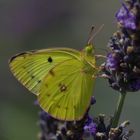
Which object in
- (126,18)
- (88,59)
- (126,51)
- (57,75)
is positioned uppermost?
(126,18)

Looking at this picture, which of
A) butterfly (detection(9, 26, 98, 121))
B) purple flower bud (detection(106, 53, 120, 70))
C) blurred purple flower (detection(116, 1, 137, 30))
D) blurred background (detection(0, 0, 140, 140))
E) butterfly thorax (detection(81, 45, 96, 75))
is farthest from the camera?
blurred background (detection(0, 0, 140, 140))

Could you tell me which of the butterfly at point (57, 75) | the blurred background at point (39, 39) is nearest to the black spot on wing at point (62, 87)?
the butterfly at point (57, 75)

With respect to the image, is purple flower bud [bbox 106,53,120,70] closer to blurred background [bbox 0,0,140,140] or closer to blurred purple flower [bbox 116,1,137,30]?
blurred purple flower [bbox 116,1,137,30]

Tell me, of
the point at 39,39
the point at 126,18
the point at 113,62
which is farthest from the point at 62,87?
the point at 39,39

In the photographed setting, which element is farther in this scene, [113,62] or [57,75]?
[57,75]

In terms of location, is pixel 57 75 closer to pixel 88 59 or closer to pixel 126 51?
pixel 88 59

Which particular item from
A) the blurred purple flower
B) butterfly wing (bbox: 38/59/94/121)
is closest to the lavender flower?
the blurred purple flower

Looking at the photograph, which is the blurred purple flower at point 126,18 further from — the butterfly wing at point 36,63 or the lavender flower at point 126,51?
the butterfly wing at point 36,63
